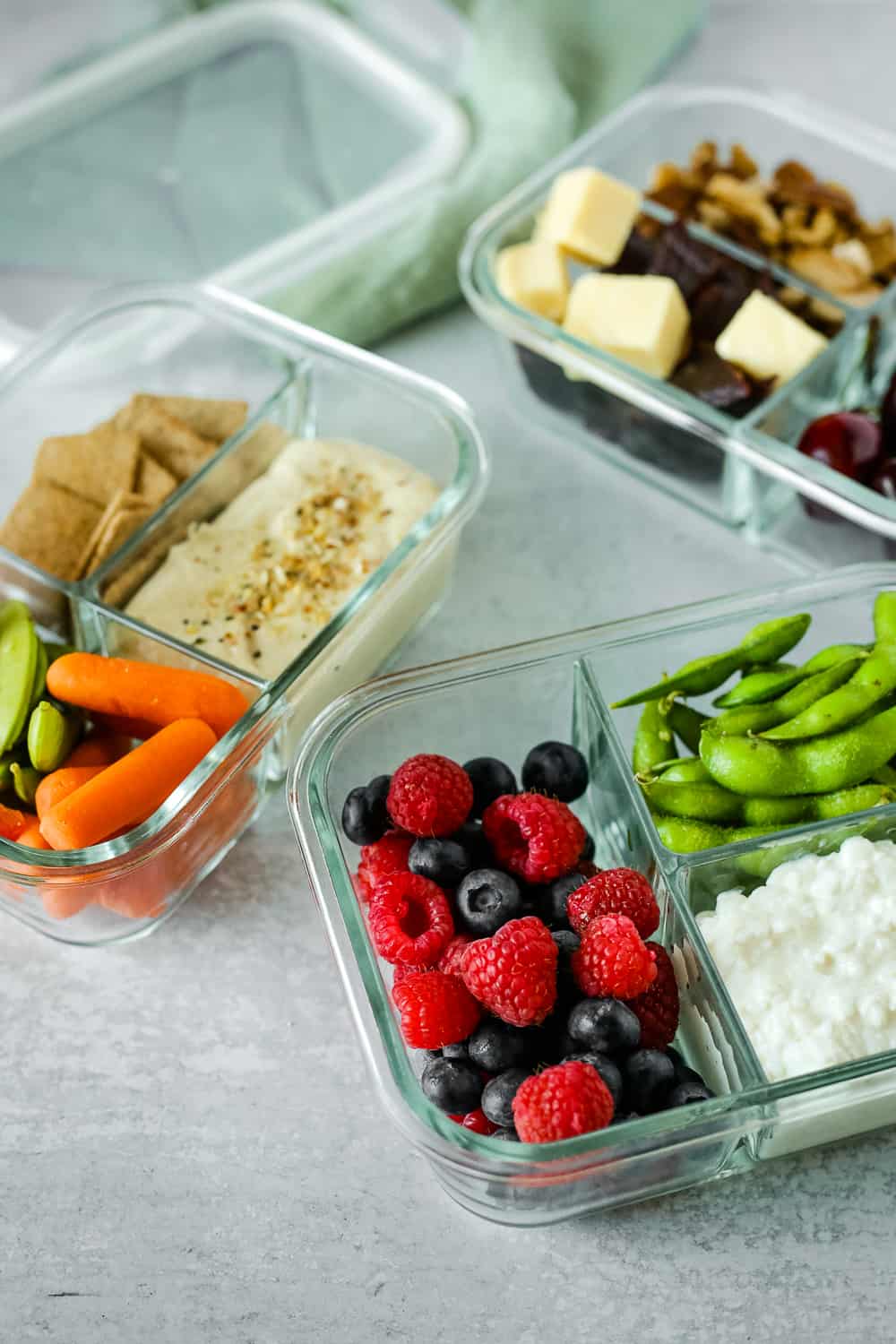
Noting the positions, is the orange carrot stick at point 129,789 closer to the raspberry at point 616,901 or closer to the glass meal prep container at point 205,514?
the glass meal prep container at point 205,514

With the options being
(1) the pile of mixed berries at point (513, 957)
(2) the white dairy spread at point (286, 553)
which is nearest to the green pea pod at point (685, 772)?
(1) the pile of mixed berries at point (513, 957)

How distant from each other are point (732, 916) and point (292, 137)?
5.40 feet

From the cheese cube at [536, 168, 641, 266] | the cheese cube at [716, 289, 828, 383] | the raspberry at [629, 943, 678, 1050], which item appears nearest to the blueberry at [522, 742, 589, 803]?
the raspberry at [629, 943, 678, 1050]

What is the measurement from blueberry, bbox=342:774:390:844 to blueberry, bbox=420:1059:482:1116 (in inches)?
10.2

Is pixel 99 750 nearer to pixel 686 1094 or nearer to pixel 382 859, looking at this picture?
pixel 382 859

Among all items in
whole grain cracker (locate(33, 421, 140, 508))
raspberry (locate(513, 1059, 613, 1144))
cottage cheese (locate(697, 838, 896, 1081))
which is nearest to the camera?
raspberry (locate(513, 1059, 613, 1144))

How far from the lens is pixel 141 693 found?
56.1 inches

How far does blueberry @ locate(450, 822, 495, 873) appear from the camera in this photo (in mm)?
1330

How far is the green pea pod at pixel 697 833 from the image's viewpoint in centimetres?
135

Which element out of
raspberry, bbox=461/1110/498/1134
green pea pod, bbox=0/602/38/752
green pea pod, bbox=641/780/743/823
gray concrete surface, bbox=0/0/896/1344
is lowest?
gray concrete surface, bbox=0/0/896/1344

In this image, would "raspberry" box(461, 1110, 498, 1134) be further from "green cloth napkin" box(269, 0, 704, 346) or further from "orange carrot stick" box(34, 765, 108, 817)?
"green cloth napkin" box(269, 0, 704, 346)

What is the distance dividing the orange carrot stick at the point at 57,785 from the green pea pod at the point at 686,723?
613 mm

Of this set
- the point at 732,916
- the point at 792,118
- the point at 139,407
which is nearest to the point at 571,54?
the point at 792,118

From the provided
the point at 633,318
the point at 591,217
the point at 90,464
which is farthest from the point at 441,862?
the point at 591,217
